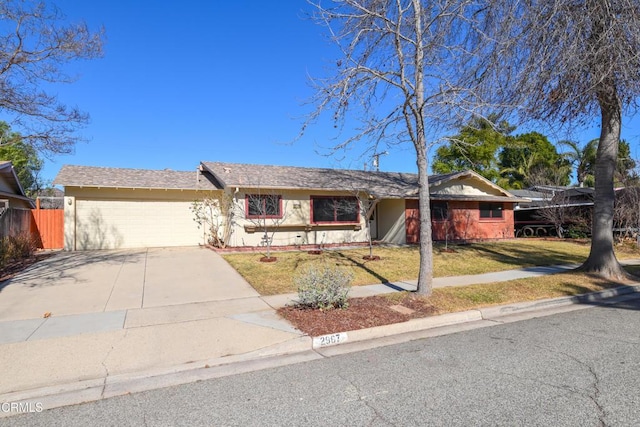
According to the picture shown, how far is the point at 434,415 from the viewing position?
356 centimetres

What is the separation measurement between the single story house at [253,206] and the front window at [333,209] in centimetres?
5

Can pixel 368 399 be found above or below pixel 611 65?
→ below

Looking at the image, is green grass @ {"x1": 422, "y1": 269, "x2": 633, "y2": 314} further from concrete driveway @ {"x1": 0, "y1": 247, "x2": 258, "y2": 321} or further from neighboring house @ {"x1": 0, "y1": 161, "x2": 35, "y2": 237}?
neighboring house @ {"x1": 0, "y1": 161, "x2": 35, "y2": 237}

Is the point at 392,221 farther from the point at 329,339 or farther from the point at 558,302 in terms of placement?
the point at 329,339

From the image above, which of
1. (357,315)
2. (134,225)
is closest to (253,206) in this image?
(134,225)

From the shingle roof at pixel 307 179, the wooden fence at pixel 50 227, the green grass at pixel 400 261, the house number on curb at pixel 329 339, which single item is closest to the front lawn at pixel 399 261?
the green grass at pixel 400 261

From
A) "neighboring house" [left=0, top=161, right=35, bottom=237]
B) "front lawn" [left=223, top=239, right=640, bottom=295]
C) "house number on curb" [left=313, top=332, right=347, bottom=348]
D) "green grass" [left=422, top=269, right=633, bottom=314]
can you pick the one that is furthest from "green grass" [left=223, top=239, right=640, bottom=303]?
"neighboring house" [left=0, top=161, right=35, bottom=237]

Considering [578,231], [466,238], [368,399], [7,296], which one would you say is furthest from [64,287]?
[578,231]

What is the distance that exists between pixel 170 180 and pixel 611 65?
17.2 m

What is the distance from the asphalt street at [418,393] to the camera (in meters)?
3.55

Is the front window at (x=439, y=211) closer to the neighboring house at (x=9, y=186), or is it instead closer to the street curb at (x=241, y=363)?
the street curb at (x=241, y=363)

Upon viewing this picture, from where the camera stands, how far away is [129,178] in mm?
18234

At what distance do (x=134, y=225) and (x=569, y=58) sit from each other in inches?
669

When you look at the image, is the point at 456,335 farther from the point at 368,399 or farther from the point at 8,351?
the point at 8,351
